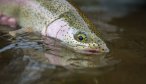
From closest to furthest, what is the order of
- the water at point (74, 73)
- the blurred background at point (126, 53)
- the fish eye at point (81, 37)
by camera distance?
the water at point (74, 73) < the blurred background at point (126, 53) < the fish eye at point (81, 37)

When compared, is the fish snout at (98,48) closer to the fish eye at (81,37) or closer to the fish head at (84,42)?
the fish head at (84,42)

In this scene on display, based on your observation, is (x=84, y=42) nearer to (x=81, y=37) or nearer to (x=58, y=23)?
(x=81, y=37)

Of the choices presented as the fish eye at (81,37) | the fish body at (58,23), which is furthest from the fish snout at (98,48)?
the fish eye at (81,37)

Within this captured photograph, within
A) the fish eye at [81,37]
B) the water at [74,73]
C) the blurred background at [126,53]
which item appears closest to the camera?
the water at [74,73]

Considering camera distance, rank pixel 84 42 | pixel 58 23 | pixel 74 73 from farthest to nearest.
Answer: pixel 58 23, pixel 84 42, pixel 74 73

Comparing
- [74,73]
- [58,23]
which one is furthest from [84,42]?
[74,73]

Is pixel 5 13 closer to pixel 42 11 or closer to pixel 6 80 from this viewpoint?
pixel 42 11

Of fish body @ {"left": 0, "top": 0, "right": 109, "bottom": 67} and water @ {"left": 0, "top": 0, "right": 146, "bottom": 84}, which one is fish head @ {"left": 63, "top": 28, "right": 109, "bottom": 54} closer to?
fish body @ {"left": 0, "top": 0, "right": 109, "bottom": 67}

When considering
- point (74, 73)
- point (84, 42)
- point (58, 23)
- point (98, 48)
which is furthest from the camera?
point (58, 23)

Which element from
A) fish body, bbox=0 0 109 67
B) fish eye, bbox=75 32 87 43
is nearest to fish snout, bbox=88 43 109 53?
fish body, bbox=0 0 109 67
